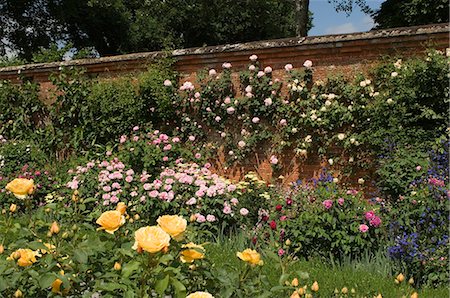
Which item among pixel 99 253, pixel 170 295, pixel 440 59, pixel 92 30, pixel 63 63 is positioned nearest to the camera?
pixel 170 295

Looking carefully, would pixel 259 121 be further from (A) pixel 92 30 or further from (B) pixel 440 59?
(A) pixel 92 30

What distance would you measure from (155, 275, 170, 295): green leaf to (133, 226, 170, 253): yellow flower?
0.36 feet

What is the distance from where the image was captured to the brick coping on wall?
5.54 meters

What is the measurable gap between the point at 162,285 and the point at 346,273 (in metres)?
2.39

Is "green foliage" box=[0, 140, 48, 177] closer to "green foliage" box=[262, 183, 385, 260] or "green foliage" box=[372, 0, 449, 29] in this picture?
"green foliage" box=[262, 183, 385, 260]

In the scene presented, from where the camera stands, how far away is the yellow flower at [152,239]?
1622 millimetres

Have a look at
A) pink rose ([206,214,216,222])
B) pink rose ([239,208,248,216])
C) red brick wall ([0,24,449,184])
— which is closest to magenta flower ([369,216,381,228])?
pink rose ([239,208,248,216])

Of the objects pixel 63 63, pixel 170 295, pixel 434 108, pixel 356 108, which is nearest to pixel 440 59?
pixel 434 108

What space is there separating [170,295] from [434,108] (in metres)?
4.34

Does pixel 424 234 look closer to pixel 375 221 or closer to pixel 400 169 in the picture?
pixel 375 221

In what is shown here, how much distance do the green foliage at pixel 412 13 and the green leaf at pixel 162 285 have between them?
536 inches

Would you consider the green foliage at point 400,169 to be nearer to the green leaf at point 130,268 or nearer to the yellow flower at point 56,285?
the green leaf at point 130,268

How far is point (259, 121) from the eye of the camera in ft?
21.7

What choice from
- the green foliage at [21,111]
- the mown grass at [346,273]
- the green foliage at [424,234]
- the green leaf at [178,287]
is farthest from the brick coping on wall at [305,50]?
the green leaf at [178,287]
